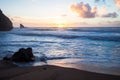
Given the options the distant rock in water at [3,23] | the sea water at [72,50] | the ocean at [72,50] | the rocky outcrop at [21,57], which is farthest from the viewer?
the distant rock in water at [3,23]

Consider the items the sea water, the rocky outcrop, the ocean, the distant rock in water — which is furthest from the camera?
the distant rock in water

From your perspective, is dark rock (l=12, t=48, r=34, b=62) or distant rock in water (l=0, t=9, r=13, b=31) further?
distant rock in water (l=0, t=9, r=13, b=31)

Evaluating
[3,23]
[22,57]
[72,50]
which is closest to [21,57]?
[22,57]

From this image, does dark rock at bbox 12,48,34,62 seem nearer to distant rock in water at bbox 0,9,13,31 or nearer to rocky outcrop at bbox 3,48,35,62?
rocky outcrop at bbox 3,48,35,62

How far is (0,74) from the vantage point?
9.10 metres

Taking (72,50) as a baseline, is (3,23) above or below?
above

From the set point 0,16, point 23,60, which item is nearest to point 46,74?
point 23,60

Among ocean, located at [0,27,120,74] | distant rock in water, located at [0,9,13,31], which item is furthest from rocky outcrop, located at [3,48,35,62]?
distant rock in water, located at [0,9,13,31]

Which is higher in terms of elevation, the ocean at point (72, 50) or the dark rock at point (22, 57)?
the dark rock at point (22, 57)

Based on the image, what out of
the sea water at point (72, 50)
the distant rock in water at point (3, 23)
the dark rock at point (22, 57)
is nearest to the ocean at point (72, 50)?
the sea water at point (72, 50)

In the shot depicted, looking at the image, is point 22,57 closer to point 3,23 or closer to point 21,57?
point 21,57

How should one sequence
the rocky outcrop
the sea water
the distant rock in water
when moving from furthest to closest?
1. the distant rock in water
2. the sea water
3. the rocky outcrop

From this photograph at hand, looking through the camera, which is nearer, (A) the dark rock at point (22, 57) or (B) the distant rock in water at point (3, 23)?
(A) the dark rock at point (22, 57)

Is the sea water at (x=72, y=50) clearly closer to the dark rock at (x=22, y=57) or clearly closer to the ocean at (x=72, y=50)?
the ocean at (x=72, y=50)
